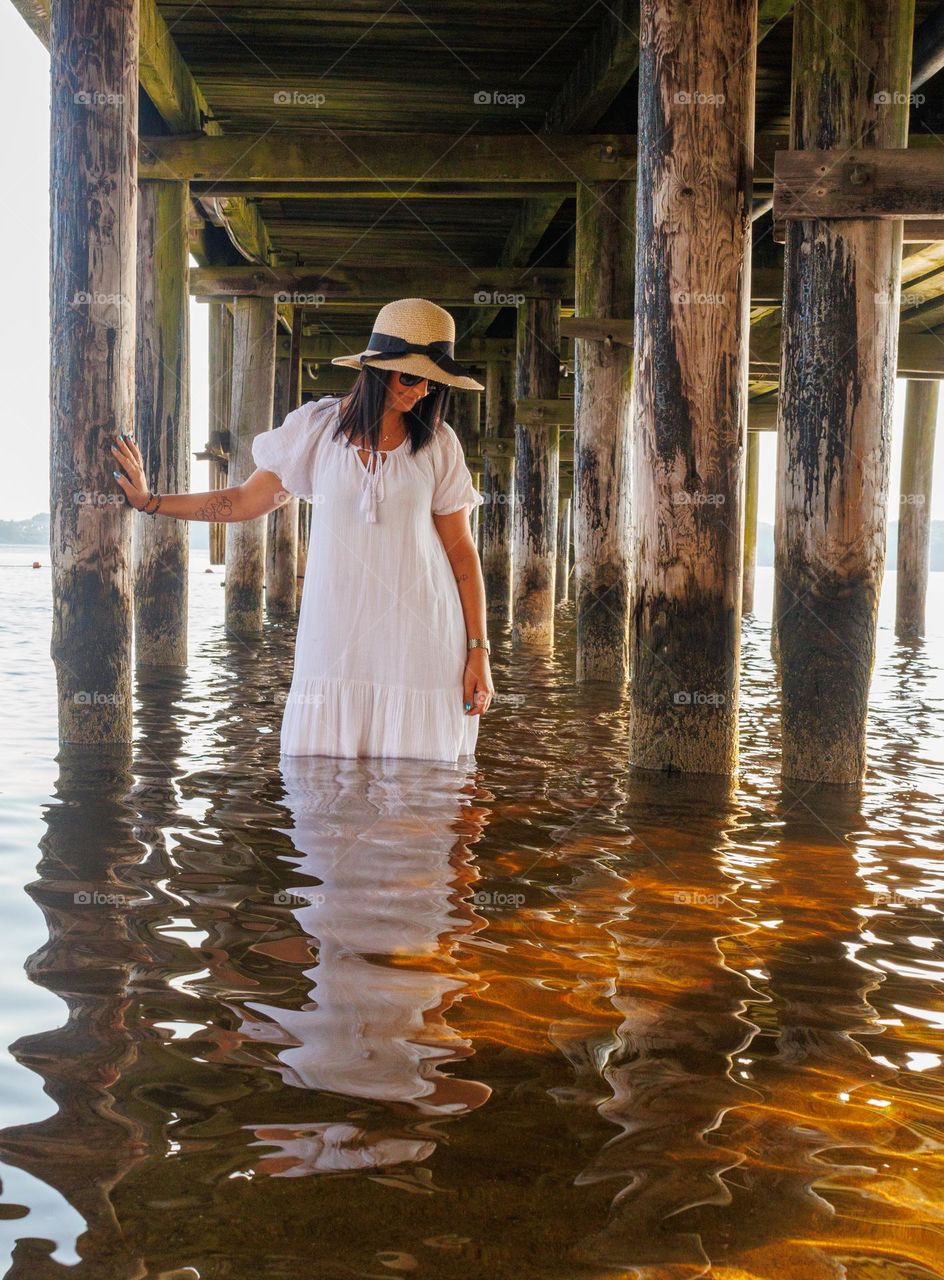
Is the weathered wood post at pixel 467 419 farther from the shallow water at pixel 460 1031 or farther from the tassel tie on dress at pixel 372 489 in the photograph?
the tassel tie on dress at pixel 372 489

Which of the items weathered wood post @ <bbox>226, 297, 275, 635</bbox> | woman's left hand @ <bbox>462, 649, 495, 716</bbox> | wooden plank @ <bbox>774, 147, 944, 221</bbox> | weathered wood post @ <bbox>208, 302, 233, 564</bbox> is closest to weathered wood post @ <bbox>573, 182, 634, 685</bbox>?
wooden plank @ <bbox>774, 147, 944, 221</bbox>

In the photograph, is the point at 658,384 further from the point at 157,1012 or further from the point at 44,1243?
the point at 44,1243

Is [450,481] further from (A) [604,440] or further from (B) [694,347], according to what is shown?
(A) [604,440]

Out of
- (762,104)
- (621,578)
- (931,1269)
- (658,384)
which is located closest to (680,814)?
(658,384)

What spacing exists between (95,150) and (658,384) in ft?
7.59

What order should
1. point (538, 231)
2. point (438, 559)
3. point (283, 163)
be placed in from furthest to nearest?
point (538, 231) → point (283, 163) → point (438, 559)

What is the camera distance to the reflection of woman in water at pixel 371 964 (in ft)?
6.63

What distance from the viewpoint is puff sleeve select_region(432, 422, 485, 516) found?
4.07 meters

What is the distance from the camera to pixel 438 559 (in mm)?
4156

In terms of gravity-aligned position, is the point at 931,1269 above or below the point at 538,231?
below

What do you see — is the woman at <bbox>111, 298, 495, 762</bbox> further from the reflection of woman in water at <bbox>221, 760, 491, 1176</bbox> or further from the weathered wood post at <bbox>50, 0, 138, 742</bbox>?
the weathered wood post at <bbox>50, 0, 138, 742</bbox>

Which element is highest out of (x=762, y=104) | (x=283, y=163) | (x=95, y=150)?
(x=762, y=104)

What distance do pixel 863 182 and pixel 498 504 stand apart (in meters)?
13.3

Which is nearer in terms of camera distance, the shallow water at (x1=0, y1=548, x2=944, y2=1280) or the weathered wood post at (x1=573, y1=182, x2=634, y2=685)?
the shallow water at (x1=0, y1=548, x2=944, y2=1280)
